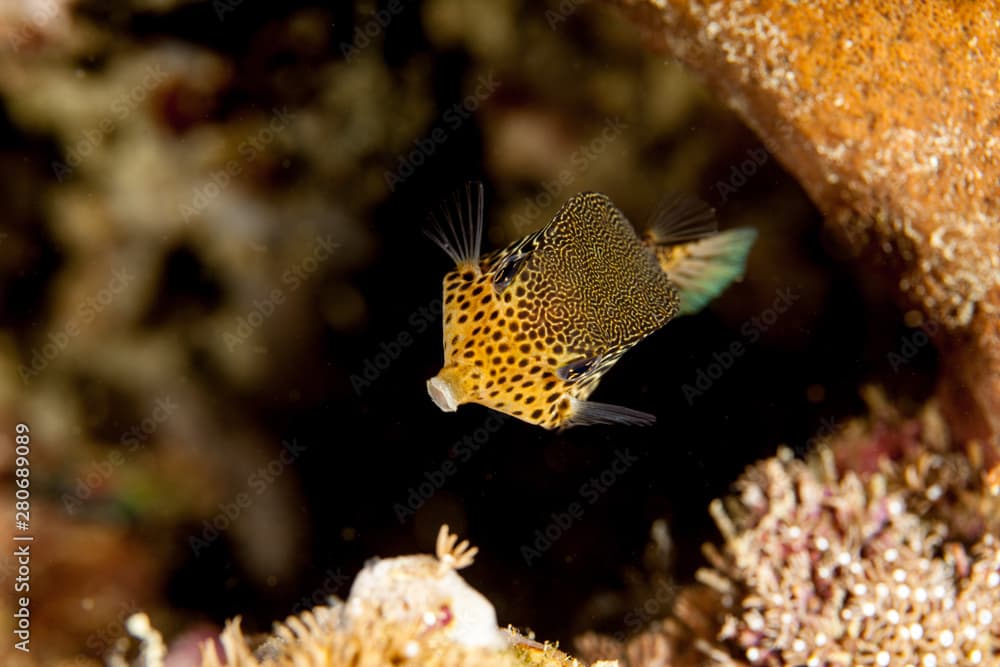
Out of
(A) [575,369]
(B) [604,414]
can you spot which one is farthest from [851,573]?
(A) [575,369]

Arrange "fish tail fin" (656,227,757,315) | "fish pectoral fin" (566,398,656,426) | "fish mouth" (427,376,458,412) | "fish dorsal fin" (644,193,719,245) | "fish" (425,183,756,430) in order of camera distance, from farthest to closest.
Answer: "fish tail fin" (656,227,757,315) < "fish dorsal fin" (644,193,719,245) < "fish pectoral fin" (566,398,656,426) < "fish" (425,183,756,430) < "fish mouth" (427,376,458,412)

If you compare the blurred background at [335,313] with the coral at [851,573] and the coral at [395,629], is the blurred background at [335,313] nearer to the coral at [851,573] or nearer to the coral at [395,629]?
the coral at [851,573]

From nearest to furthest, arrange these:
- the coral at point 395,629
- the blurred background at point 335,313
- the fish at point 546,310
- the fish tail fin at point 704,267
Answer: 1. the coral at point 395,629
2. the fish at point 546,310
3. the fish tail fin at point 704,267
4. the blurred background at point 335,313

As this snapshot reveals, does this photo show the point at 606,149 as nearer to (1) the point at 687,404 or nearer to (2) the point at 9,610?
(1) the point at 687,404

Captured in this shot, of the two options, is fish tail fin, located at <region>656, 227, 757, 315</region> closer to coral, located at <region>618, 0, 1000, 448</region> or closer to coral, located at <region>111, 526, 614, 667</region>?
coral, located at <region>618, 0, 1000, 448</region>

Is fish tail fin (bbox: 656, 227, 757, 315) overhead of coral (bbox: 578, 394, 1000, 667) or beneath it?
overhead

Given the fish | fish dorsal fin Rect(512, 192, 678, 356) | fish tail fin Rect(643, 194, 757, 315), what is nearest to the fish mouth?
the fish

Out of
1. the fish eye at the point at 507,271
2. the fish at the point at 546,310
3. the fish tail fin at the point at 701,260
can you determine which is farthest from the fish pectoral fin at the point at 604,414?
the fish tail fin at the point at 701,260

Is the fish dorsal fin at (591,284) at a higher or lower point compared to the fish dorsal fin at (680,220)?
higher
